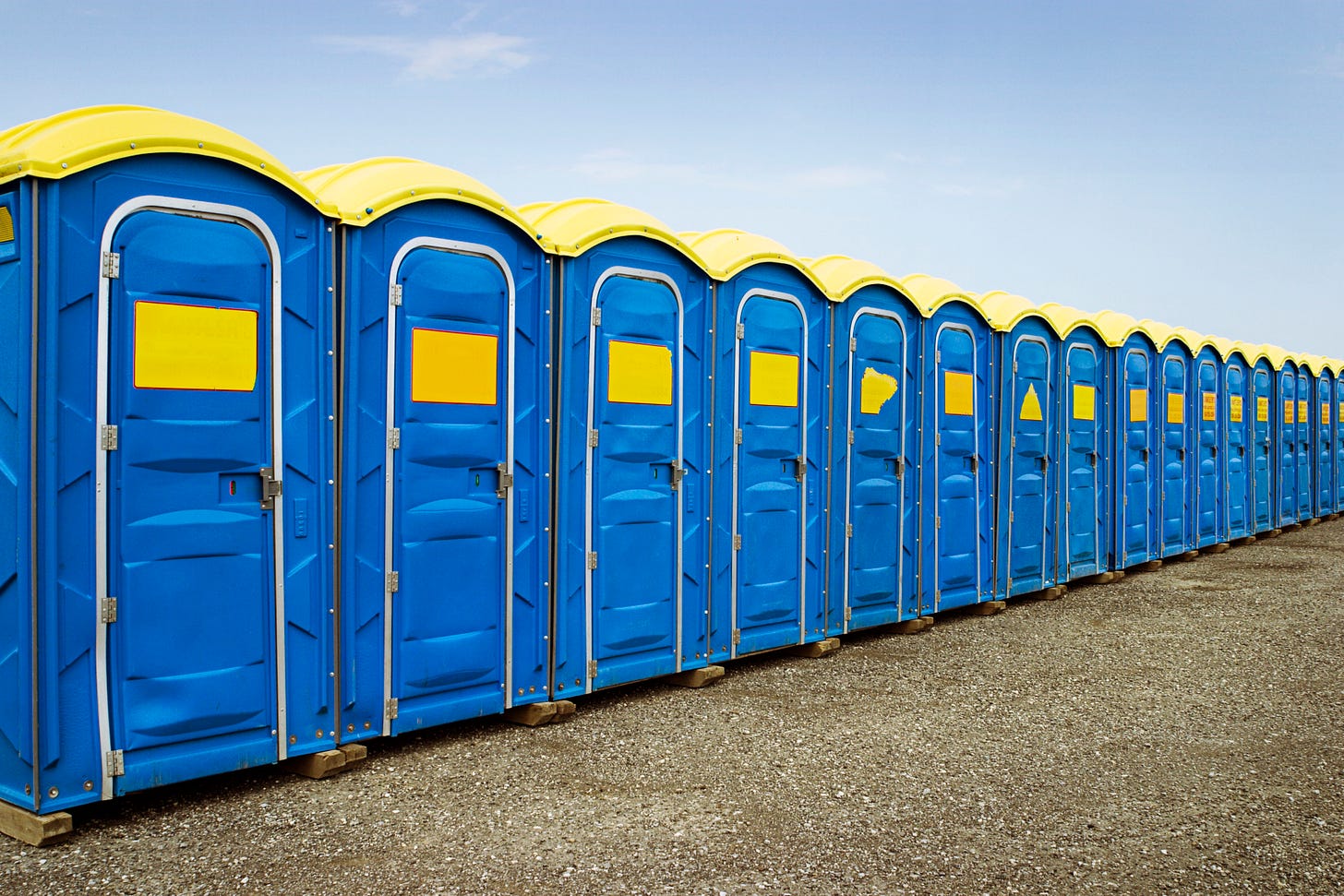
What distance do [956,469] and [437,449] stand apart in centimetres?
509

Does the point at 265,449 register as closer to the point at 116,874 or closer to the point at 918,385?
the point at 116,874

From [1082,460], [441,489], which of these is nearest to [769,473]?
[441,489]

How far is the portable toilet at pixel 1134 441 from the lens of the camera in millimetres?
11703

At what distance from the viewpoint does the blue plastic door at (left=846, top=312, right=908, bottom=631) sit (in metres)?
8.22

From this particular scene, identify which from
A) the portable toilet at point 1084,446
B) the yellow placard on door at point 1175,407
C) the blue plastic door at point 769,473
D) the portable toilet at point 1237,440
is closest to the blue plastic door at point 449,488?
the blue plastic door at point 769,473

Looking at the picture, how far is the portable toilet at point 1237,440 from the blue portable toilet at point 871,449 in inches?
279

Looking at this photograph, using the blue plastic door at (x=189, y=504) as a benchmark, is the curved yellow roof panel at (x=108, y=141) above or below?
above

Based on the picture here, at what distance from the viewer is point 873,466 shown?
27.7 ft

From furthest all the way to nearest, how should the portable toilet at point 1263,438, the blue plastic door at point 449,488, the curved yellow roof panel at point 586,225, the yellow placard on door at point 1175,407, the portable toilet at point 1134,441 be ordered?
the portable toilet at point 1263,438
the yellow placard on door at point 1175,407
the portable toilet at point 1134,441
the curved yellow roof panel at point 586,225
the blue plastic door at point 449,488

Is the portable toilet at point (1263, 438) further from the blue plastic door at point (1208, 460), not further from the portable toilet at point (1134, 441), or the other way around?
the portable toilet at point (1134, 441)

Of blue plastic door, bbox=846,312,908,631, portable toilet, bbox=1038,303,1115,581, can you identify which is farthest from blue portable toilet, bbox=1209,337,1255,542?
blue plastic door, bbox=846,312,908,631

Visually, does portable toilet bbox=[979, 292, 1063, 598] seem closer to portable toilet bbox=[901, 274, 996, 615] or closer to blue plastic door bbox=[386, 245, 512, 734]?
portable toilet bbox=[901, 274, 996, 615]

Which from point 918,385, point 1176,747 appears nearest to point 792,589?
point 918,385

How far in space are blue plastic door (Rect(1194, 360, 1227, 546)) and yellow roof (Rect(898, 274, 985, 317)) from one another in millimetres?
5508
